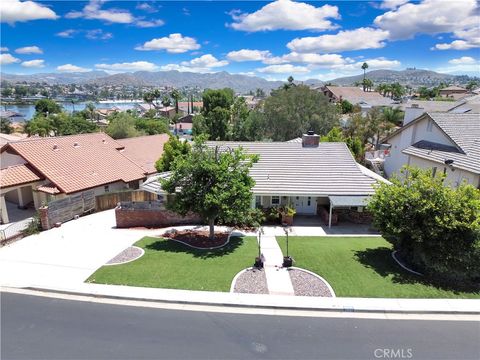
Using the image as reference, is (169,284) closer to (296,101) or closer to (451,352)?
(451,352)

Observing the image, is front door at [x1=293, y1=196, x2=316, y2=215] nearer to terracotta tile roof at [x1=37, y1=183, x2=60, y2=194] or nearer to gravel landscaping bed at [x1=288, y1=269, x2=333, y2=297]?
gravel landscaping bed at [x1=288, y1=269, x2=333, y2=297]

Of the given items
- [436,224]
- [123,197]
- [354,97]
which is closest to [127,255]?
[123,197]

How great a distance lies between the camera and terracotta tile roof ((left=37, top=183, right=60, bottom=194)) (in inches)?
871

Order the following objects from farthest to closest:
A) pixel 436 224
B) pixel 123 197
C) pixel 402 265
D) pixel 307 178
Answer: pixel 123 197 < pixel 307 178 < pixel 402 265 < pixel 436 224

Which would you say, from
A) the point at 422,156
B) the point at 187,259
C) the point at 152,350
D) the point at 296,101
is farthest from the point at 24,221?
the point at 296,101

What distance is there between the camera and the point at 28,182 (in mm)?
22453

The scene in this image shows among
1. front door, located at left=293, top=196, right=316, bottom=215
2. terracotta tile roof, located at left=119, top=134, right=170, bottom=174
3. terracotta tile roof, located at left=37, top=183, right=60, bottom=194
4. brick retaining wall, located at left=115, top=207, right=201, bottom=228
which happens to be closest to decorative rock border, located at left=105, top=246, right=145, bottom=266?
brick retaining wall, located at left=115, top=207, right=201, bottom=228

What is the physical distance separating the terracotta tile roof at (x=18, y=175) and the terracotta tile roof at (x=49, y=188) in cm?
87

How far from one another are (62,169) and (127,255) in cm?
1283

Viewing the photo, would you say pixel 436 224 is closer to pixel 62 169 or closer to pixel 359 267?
pixel 359 267

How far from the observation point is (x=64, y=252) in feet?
53.4

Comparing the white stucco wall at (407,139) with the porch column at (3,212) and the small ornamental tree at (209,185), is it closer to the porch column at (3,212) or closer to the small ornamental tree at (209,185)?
the small ornamental tree at (209,185)

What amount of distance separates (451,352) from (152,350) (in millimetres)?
8961

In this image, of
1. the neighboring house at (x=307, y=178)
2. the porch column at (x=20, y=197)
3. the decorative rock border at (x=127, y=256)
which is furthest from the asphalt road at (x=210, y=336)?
the porch column at (x=20, y=197)
